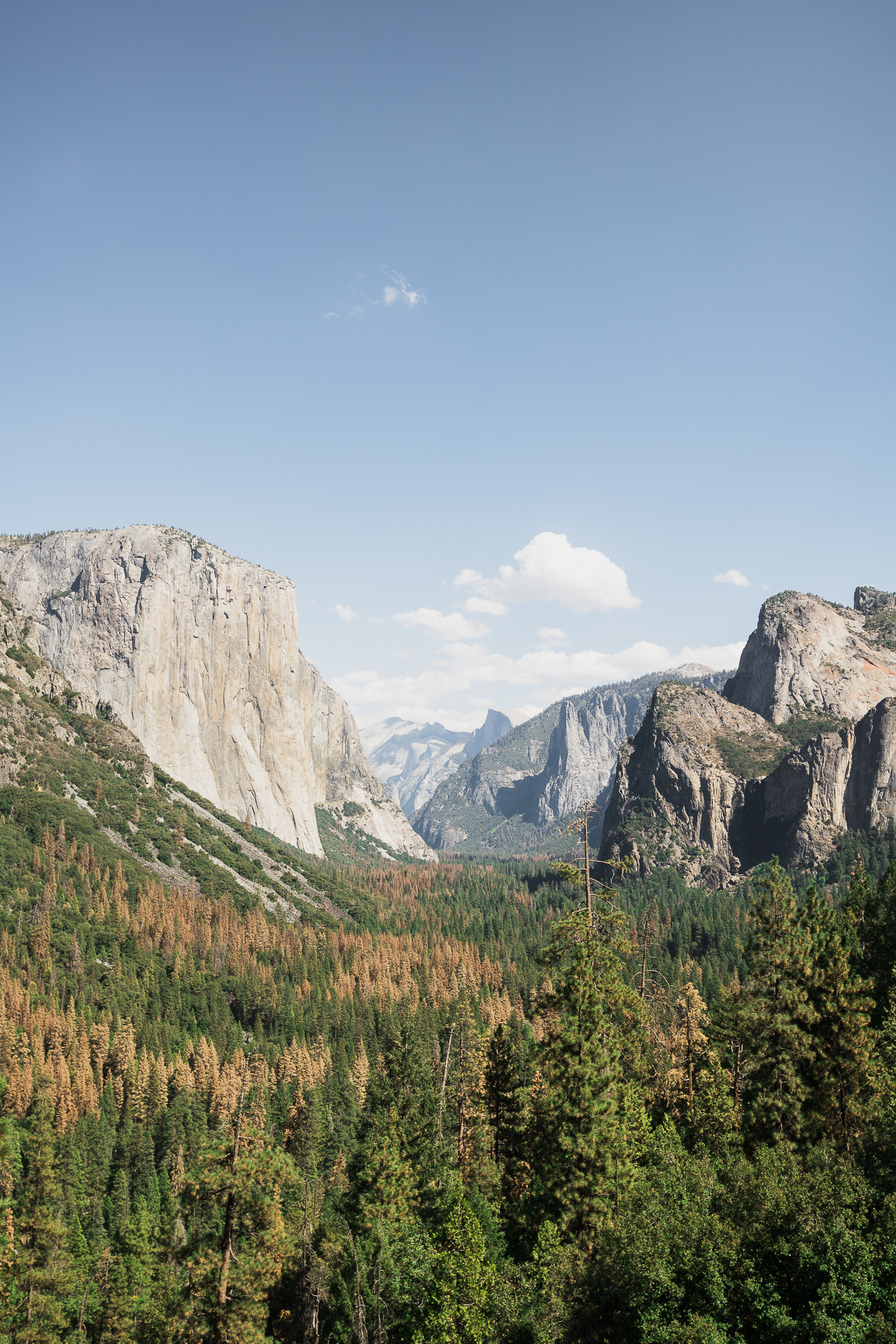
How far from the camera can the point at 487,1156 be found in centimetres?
4150

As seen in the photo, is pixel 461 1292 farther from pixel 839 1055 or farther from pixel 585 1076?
pixel 839 1055

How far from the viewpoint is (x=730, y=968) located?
4368 inches

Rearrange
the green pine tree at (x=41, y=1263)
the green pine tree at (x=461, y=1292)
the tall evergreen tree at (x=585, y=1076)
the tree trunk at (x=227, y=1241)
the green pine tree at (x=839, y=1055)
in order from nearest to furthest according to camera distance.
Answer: the green pine tree at (x=461, y=1292), the tree trunk at (x=227, y=1241), the tall evergreen tree at (x=585, y=1076), the green pine tree at (x=839, y=1055), the green pine tree at (x=41, y=1263)

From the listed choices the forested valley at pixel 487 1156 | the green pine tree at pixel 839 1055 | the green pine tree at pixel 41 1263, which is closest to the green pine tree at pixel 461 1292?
the forested valley at pixel 487 1156

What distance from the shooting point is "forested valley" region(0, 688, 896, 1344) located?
2208cm

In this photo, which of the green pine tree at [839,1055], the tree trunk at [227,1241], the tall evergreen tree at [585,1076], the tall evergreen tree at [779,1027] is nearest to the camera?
the tree trunk at [227,1241]

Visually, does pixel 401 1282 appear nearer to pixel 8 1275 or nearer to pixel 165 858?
pixel 8 1275

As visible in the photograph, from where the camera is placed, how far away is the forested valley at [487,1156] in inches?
869

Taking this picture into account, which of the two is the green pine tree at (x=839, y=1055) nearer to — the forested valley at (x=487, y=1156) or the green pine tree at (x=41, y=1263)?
the forested valley at (x=487, y=1156)

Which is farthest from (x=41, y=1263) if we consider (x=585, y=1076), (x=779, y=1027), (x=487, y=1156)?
(x=779, y=1027)

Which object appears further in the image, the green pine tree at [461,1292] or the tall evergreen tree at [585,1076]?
Result: the tall evergreen tree at [585,1076]

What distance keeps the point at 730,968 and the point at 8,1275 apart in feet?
318

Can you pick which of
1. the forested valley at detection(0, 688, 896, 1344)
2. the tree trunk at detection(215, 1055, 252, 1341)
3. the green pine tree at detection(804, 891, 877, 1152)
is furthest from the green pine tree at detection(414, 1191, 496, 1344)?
the green pine tree at detection(804, 891, 877, 1152)

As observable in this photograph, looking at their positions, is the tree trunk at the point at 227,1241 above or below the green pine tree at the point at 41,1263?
above
